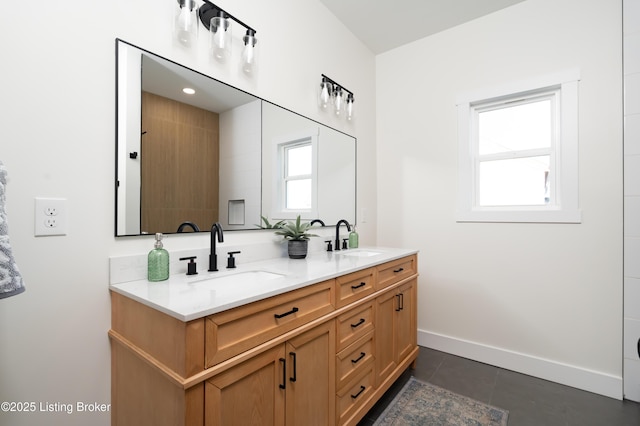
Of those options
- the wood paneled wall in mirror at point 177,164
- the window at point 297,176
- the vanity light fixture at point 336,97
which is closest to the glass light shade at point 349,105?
the vanity light fixture at point 336,97

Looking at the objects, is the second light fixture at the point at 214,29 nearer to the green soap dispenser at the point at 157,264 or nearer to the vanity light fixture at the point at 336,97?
the vanity light fixture at the point at 336,97

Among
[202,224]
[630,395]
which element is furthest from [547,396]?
[202,224]

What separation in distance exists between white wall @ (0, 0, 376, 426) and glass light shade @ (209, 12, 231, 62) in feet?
0.65

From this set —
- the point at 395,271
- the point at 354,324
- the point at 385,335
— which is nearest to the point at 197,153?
the point at 354,324

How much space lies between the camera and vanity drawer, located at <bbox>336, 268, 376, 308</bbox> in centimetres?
140

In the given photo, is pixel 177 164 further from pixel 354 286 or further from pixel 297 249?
pixel 354 286

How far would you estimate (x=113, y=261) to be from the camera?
1.14 metres

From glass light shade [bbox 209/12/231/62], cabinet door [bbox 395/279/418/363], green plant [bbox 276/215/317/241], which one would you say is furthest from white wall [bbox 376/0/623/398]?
glass light shade [bbox 209/12/231/62]

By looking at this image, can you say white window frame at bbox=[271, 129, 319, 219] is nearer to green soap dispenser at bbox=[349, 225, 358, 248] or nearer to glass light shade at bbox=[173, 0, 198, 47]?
green soap dispenser at bbox=[349, 225, 358, 248]

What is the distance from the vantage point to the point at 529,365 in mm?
2146

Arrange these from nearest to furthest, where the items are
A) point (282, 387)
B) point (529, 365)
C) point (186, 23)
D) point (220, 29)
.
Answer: point (282, 387) → point (186, 23) → point (220, 29) → point (529, 365)

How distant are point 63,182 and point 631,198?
2898 millimetres

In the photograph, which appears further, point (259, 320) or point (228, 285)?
point (228, 285)

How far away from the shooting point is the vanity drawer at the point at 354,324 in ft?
4.59
